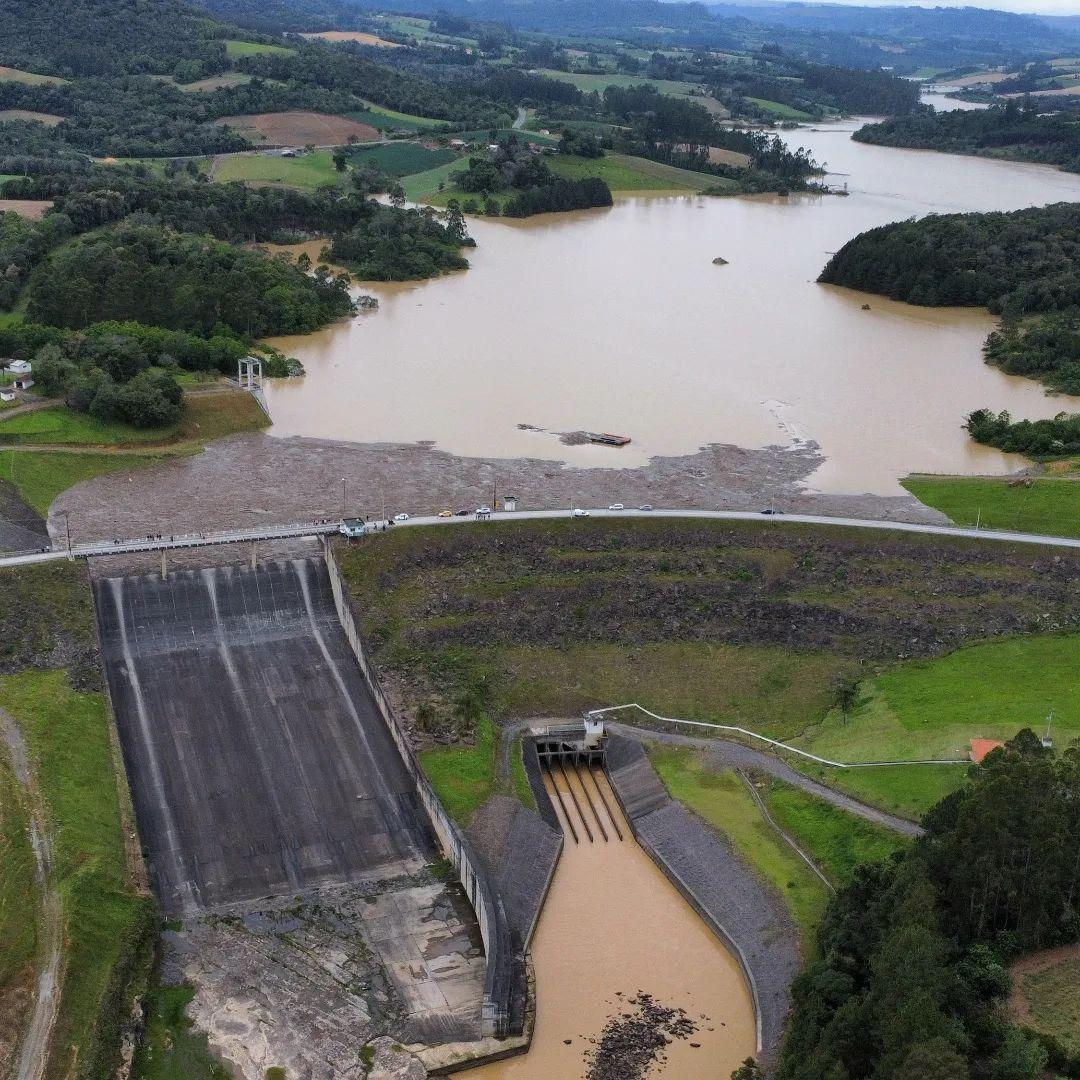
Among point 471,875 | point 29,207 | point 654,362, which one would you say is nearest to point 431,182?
point 29,207

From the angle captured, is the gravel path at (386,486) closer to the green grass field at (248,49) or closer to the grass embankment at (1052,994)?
the grass embankment at (1052,994)

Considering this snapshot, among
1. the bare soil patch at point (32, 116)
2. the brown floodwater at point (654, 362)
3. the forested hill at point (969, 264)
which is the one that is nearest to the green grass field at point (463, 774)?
the brown floodwater at point (654, 362)

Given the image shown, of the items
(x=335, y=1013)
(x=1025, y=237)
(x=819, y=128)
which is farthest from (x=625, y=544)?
(x=819, y=128)

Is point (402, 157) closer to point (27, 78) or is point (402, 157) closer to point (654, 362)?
point (27, 78)

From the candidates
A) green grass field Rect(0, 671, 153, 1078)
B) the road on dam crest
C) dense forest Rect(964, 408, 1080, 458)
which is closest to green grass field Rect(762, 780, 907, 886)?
the road on dam crest

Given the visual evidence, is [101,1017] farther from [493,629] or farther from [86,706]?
[493,629]

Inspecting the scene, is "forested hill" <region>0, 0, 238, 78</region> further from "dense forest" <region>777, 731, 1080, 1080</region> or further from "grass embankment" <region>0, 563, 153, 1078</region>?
"dense forest" <region>777, 731, 1080, 1080</region>
